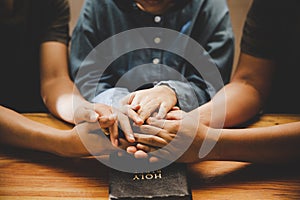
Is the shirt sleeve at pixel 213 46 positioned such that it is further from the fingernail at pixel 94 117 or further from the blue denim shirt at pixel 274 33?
the fingernail at pixel 94 117

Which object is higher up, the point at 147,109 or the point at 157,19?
the point at 157,19

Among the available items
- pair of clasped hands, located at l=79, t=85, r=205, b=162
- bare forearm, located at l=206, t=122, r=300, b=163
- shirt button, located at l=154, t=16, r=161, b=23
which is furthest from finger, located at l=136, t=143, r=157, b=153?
shirt button, located at l=154, t=16, r=161, b=23

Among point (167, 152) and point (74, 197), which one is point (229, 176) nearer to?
point (167, 152)

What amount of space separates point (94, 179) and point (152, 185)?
11 cm

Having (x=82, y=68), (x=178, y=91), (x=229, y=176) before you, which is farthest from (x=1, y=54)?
(x=229, y=176)

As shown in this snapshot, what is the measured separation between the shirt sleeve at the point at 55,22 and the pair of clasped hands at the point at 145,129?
30cm

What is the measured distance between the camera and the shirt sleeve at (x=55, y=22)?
97 cm

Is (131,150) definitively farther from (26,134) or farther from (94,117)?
(26,134)

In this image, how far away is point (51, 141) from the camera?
78cm

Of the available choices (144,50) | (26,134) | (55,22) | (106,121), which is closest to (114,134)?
(106,121)

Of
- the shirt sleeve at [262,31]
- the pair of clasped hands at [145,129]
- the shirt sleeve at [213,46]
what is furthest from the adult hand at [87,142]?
the shirt sleeve at [262,31]

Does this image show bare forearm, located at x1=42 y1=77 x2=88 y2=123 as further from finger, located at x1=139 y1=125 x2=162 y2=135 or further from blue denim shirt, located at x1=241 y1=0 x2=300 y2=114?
blue denim shirt, located at x1=241 y1=0 x2=300 y2=114

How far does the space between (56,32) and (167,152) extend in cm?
43

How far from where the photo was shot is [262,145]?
0.74 metres
